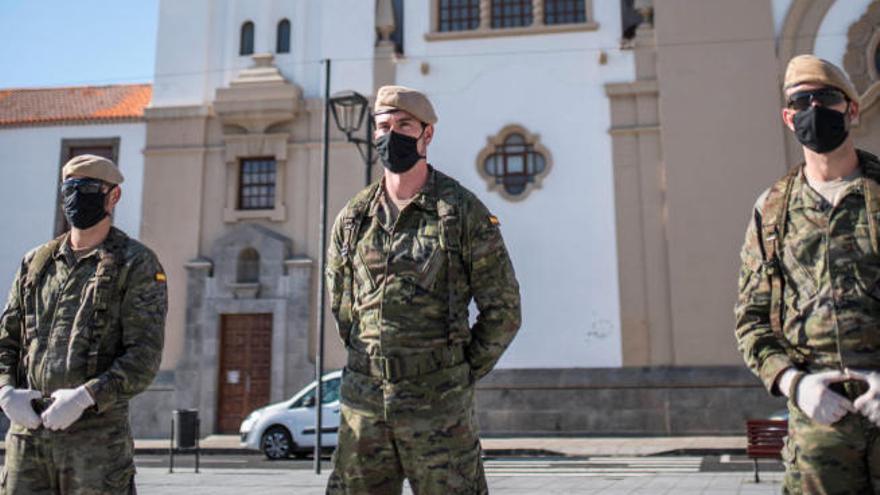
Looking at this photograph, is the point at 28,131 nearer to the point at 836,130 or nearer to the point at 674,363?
the point at 674,363

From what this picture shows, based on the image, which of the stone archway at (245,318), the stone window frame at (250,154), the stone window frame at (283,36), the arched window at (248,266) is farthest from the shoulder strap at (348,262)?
the stone window frame at (283,36)

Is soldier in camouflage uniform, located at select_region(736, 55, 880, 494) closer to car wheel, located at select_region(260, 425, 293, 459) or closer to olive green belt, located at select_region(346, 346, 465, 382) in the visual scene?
olive green belt, located at select_region(346, 346, 465, 382)

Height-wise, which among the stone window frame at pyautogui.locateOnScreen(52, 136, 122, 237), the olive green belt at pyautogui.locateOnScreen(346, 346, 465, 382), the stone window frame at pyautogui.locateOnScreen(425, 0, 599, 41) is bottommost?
the olive green belt at pyautogui.locateOnScreen(346, 346, 465, 382)

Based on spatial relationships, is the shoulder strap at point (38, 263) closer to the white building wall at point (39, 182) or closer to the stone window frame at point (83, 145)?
the white building wall at point (39, 182)

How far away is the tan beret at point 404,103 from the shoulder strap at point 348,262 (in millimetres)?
424

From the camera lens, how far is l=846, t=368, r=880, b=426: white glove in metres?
3.00

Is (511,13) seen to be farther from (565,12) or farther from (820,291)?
(820,291)

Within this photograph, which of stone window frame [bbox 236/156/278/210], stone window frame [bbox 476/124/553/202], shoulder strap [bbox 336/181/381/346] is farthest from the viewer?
stone window frame [bbox 236/156/278/210]

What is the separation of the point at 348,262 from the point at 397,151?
1.71 ft

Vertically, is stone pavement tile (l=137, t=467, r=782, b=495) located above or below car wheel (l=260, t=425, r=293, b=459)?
below

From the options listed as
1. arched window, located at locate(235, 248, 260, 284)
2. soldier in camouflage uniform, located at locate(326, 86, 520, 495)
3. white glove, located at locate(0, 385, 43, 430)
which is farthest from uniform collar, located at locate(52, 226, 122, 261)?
arched window, located at locate(235, 248, 260, 284)

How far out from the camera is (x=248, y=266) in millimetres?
20734

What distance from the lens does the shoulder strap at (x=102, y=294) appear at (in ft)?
13.5

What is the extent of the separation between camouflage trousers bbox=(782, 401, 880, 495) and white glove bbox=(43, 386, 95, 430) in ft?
9.49
